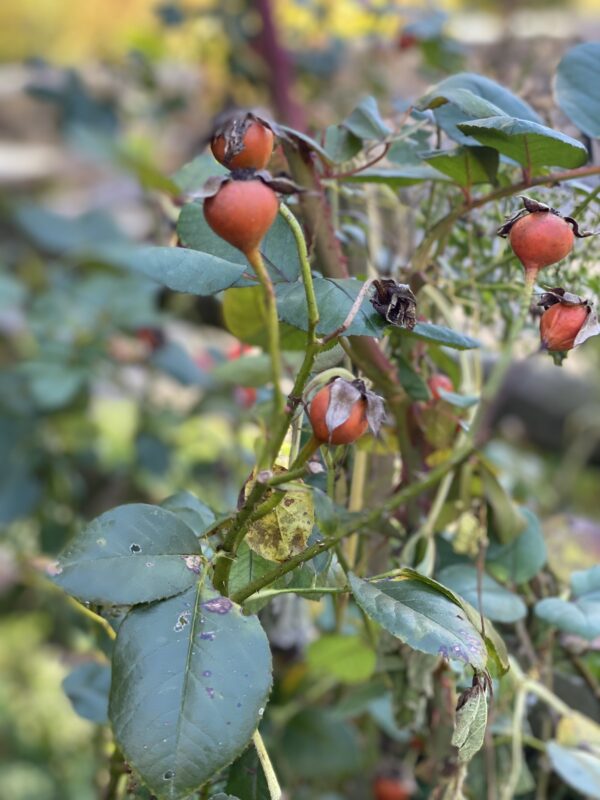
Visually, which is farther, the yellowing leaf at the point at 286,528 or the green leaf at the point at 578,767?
the green leaf at the point at 578,767

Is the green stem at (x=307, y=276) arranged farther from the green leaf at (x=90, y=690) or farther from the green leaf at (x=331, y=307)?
the green leaf at (x=90, y=690)

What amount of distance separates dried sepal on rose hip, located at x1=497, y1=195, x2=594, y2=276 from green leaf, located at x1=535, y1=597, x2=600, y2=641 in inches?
9.1

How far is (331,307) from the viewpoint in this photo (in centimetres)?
38

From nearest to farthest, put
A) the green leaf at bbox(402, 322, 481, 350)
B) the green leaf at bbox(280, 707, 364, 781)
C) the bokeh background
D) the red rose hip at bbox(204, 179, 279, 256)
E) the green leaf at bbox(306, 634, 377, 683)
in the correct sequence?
the red rose hip at bbox(204, 179, 279, 256) < the green leaf at bbox(402, 322, 481, 350) < the green leaf at bbox(306, 634, 377, 683) < the green leaf at bbox(280, 707, 364, 781) < the bokeh background

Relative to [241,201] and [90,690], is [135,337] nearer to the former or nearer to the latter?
[90,690]

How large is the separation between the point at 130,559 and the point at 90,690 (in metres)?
0.30

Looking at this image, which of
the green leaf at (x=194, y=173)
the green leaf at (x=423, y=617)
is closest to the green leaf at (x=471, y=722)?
the green leaf at (x=423, y=617)

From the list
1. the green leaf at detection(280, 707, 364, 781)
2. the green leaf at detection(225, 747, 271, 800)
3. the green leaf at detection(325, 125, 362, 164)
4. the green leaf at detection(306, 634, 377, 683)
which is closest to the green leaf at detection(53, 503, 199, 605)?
the green leaf at detection(225, 747, 271, 800)

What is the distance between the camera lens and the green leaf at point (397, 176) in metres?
0.48

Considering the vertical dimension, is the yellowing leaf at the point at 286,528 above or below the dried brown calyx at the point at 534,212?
below

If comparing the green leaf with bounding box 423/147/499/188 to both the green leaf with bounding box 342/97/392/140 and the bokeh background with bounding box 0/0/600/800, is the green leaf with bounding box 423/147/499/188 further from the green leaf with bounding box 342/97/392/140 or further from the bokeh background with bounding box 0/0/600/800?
the bokeh background with bounding box 0/0/600/800

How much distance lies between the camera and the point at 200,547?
39cm

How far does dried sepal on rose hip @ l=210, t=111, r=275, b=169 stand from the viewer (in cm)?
33

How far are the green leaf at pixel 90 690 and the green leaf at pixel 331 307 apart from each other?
0.32m
